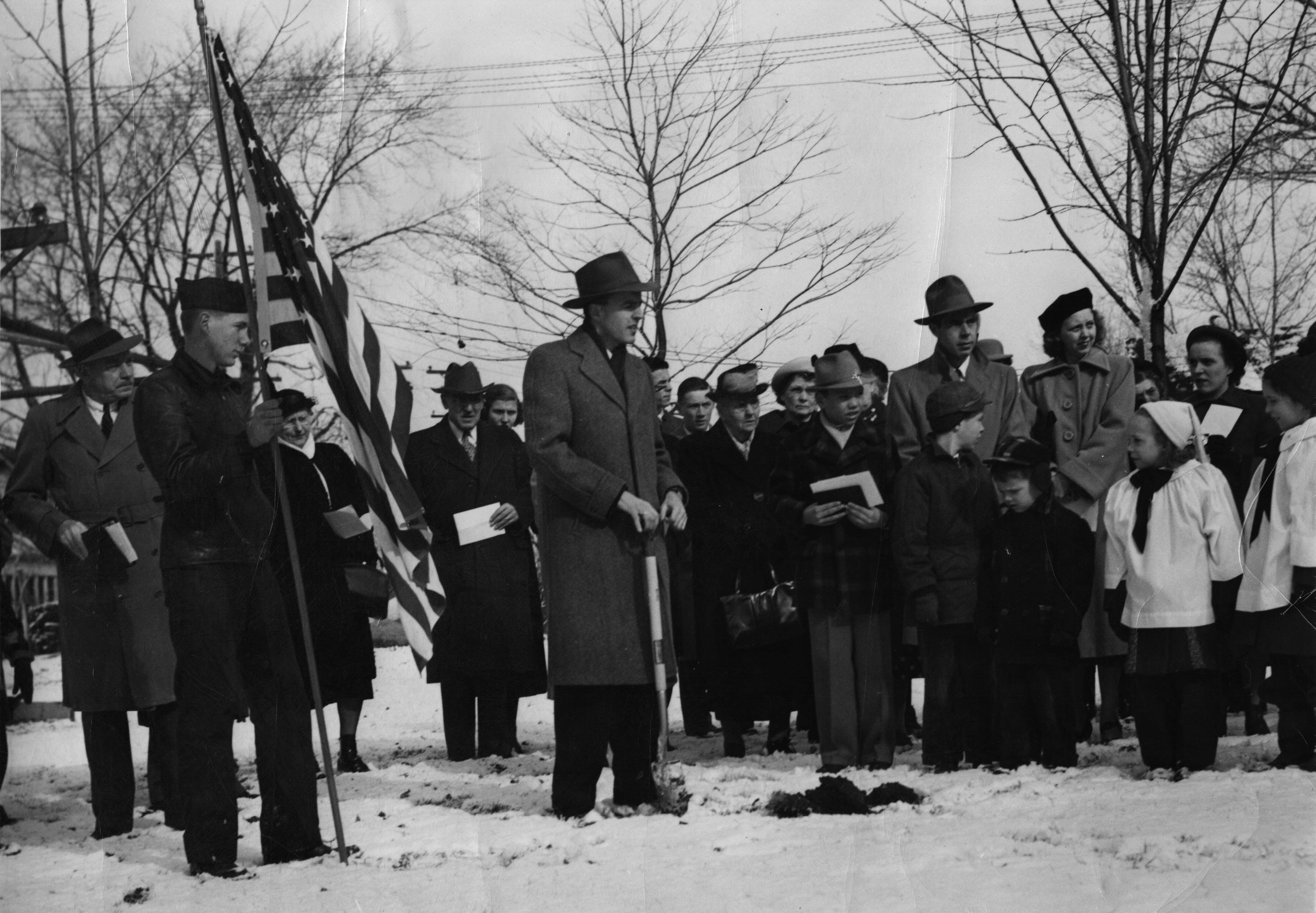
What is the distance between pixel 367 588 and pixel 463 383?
3.22 ft

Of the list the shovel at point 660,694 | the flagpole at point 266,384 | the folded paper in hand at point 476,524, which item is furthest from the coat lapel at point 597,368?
the folded paper in hand at point 476,524

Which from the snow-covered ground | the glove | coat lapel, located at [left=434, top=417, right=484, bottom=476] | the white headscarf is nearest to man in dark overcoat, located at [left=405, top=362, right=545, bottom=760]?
coat lapel, located at [left=434, top=417, right=484, bottom=476]

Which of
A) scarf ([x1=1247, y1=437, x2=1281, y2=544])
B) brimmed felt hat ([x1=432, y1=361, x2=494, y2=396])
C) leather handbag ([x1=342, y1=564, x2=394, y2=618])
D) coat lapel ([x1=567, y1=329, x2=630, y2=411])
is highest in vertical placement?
brimmed felt hat ([x1=432, y1=361, x2=494, y2=396])

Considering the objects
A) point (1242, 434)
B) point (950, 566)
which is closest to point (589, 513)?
point (950, 566)

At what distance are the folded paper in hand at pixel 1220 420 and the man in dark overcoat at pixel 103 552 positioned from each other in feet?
13.4

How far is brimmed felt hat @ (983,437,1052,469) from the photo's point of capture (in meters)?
5.91

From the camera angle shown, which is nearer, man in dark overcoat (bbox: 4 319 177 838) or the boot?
man in dark overcoat (bbox: 4 319 177 838)

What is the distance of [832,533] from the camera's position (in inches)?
248

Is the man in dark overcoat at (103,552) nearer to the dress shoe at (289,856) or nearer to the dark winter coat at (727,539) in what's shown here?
the dress shoe at (289,856)

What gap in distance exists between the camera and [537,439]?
5.17 m

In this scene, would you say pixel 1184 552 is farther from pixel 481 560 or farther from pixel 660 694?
pixel 481 560

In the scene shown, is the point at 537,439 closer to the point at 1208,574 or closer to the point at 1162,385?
the point at 1208,574

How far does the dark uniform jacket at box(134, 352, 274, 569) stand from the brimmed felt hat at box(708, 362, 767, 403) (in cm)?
275

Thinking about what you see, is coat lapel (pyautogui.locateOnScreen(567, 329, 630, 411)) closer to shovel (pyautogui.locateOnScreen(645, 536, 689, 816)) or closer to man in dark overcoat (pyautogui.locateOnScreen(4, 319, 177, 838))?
shovel (pyautogui.locateOnScreen(645, 536, 689, 816))
